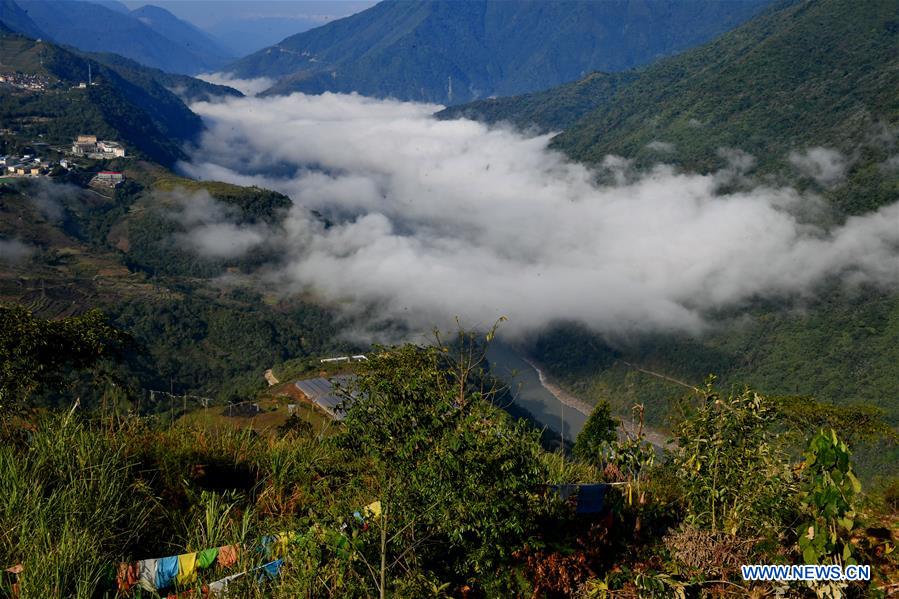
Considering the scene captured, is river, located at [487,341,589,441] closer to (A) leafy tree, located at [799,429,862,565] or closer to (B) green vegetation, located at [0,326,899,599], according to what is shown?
(B) green vegetation, located at [0,326,899,599]

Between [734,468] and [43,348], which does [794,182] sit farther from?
[43,348]

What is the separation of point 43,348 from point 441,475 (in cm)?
770

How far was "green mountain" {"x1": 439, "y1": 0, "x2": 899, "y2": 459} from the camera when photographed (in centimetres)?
8694

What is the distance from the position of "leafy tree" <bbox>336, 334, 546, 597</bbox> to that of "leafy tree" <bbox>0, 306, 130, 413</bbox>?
5004mm

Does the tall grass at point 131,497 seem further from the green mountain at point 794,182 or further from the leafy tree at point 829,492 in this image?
the green mountain at point 794,182

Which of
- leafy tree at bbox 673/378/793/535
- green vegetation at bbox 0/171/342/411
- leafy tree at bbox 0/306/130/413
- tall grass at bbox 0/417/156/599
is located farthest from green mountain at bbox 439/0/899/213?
tall grass at bbox 0/417/156/599

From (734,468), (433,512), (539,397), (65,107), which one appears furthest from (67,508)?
(65,107)

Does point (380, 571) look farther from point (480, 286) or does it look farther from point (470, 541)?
point (480, 286)

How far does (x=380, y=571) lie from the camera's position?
4.34 metres

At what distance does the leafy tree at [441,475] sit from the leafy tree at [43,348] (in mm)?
5004

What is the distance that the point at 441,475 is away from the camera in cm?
455

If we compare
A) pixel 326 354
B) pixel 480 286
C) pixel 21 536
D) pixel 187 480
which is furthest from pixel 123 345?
pixel 480 286

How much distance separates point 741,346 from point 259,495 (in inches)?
4231

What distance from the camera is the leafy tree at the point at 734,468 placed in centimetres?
530
